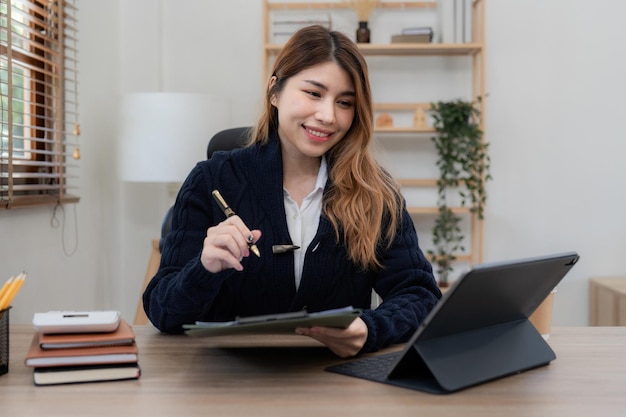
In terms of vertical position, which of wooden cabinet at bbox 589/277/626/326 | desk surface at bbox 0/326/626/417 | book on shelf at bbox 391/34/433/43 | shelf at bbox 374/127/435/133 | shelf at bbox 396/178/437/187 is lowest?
wooden cabinet at bbox 589/277/626/326

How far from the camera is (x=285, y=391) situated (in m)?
1.23

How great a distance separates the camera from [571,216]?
429cm

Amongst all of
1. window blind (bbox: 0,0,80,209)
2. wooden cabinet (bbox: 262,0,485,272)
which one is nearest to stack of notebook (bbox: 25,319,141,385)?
window blind (bbox: 0,0,80,209)

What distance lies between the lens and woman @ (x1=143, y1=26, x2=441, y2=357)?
185cm

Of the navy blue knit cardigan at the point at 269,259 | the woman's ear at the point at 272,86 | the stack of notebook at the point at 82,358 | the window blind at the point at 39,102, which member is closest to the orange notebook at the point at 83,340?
the stack of notebook at the point at 82,358

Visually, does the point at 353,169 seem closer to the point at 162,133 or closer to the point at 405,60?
the point at 162,133

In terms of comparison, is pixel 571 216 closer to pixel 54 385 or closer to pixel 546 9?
pixel 546 9

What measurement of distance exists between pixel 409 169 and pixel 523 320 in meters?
2.87

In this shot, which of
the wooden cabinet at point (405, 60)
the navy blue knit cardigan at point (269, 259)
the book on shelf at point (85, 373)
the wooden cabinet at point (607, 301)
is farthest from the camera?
the wooden cabinet at point (405, 60)

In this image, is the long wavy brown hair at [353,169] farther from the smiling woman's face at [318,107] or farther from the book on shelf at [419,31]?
the book on shelf at [419,31]

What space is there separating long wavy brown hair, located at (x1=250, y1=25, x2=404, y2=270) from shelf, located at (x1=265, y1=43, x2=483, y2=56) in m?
2.11

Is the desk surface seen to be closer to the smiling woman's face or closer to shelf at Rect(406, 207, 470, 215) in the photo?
the smiling woman's face

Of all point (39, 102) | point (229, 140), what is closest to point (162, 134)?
point (39, 102)

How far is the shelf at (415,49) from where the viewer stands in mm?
4012
